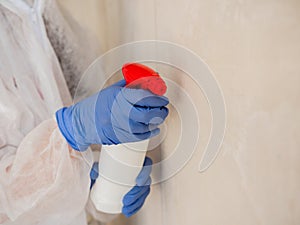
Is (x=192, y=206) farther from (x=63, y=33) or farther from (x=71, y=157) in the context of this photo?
(x=63, y=33)

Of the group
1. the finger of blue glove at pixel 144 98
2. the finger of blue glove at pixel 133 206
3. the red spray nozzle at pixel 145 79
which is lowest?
the finger of blue glove at pixel 133 206

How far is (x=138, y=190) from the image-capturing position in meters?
0.53

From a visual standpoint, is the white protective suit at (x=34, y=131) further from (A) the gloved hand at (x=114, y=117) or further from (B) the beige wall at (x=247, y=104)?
(B) the beige wall at (x=247, y=104)

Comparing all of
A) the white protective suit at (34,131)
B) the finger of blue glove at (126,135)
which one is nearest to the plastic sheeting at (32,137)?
the white protective suit at (34,131)

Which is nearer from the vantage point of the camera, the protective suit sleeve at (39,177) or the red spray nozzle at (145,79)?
the red spray nozzle at (145,79)

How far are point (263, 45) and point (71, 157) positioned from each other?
35cm

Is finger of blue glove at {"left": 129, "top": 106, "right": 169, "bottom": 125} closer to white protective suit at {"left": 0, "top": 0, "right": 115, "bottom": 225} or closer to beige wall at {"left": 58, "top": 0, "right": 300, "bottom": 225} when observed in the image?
beige wall at {"left": 58, "top": 0, "right": 300, "bottom": 225}

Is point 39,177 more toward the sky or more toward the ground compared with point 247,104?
more toward the ground

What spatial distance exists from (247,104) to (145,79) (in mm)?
131

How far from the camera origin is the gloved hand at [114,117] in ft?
1.30

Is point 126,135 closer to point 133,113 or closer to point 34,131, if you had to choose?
point 133,113

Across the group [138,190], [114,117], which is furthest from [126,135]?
[138,190]

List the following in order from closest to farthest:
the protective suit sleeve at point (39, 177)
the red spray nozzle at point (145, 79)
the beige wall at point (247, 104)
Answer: the beige wall at point (247, 104) < the red spray nozzle at point (145, 79) < the protective suit sleeve at point (39, 177)

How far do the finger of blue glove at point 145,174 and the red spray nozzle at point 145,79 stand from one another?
0.16 m
